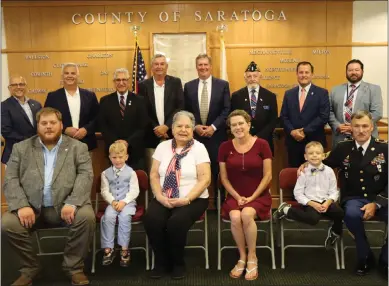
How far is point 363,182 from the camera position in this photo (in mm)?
3600

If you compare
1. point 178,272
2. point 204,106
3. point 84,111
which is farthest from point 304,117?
point 84,111

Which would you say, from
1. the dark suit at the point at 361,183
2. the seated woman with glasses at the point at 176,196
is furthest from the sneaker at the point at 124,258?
the dark suit at the point at 361,183

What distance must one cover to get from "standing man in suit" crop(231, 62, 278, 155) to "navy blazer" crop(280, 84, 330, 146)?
18cm

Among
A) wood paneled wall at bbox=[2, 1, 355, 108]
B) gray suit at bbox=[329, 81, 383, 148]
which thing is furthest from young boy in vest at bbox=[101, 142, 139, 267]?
wood paneled wall at bbox=[2, 1, 355, 108]

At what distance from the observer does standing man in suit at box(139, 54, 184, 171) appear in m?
4.59

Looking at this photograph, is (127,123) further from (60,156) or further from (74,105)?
(60,156)

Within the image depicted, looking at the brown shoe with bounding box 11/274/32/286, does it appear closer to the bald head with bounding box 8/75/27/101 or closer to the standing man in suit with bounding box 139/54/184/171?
the standing man in suit with bounding box 139/54/184/171

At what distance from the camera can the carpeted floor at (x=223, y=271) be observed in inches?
135

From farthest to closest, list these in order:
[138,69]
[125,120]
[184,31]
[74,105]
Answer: [184,31], [138,69], [74,105], [125,120]

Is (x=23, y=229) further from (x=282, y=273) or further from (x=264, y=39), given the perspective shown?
(x=264, y=39)

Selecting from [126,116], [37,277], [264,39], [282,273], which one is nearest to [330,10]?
[264,39]

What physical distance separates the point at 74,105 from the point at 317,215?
8.57ft

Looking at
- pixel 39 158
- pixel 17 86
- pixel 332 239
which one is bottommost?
pixel 332 239

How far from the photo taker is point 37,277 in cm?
355
